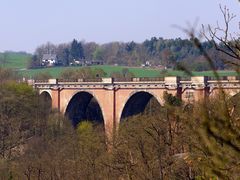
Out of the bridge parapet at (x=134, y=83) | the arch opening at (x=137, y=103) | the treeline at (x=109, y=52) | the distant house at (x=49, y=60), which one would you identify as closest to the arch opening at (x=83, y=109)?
the bridge parapet at (x=134, y=83)

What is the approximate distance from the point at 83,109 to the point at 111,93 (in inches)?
290

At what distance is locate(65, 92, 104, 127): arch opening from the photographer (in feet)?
176

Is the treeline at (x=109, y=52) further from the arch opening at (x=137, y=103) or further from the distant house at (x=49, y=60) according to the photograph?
the arch opening at (x=137, y=103)

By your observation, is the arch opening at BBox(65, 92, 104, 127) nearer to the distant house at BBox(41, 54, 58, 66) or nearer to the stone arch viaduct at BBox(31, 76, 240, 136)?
the stone arch viaduct at BBox(31, 76, 240, 136)

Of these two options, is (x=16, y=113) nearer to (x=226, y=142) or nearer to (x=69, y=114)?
(x=69, y=114)

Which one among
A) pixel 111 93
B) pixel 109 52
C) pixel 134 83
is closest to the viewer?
pixel 134 83

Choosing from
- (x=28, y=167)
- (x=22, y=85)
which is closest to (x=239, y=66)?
(x=28, y=167)

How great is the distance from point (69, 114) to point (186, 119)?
4862 centimetres

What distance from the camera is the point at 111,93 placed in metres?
49.2

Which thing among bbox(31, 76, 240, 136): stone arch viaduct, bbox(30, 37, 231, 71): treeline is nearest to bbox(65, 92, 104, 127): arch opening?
bbox(31, 76, 240, 136): stone arch viaduct

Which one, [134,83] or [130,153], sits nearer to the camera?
[130,153]

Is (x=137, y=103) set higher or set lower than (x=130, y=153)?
lower

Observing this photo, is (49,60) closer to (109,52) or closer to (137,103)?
(109,52)

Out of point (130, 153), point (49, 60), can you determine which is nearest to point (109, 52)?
point (49, 60)
